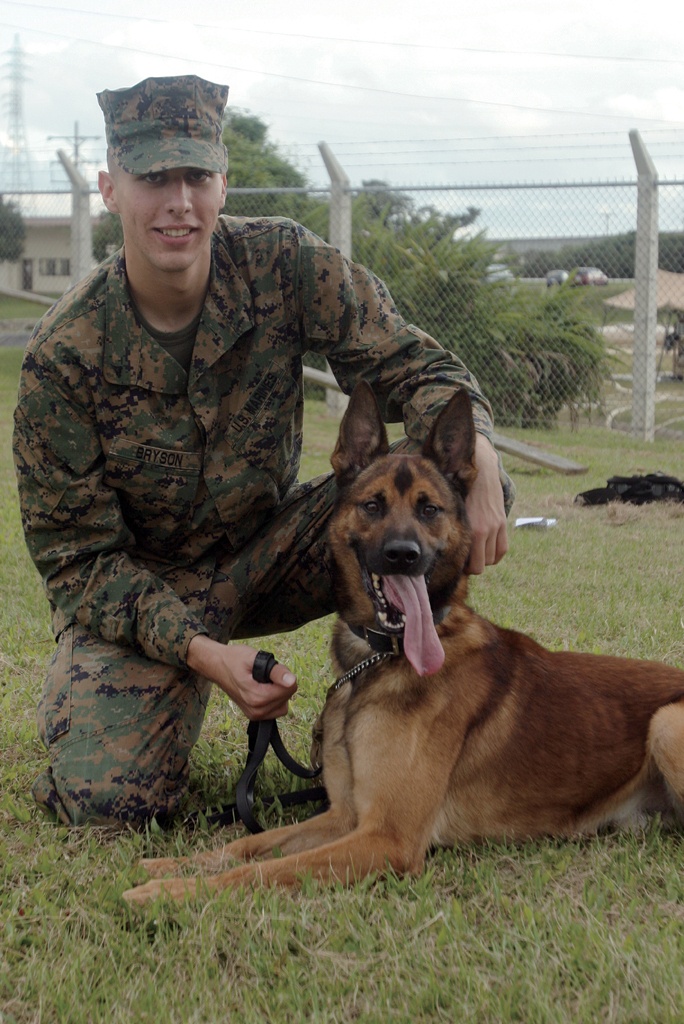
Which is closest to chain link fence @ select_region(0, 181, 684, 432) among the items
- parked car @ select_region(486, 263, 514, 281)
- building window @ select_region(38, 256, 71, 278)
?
parked car @ select_region(486, 263, 514, 281)

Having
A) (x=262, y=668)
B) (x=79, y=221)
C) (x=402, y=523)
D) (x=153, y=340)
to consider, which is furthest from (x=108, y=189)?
(x=79, y=221)

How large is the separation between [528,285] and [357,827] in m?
10.0

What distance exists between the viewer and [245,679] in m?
3.00

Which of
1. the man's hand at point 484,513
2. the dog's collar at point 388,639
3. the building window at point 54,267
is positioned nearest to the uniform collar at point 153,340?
the man's hand at point 484,513

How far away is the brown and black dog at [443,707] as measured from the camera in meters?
2.76

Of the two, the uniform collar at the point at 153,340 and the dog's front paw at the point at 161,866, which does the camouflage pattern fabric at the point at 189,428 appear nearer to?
the uniform collar at the point at 153,340

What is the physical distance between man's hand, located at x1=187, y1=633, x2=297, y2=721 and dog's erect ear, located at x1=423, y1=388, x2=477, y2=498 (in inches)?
28.7

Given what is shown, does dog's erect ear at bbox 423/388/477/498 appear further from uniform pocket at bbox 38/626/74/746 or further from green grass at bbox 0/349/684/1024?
uniform pocket at bbox 38/626/74/746

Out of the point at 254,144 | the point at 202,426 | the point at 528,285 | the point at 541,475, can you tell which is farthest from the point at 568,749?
the point at 254,144

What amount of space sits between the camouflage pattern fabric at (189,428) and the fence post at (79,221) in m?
9.78

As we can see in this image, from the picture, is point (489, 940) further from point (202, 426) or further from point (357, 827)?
point (202, 426)

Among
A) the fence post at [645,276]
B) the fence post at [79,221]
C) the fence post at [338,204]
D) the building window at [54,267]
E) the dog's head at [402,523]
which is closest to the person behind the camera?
the dog's head at [402,523]

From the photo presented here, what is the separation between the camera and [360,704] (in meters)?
2.88

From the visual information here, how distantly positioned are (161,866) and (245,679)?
0.55 m
